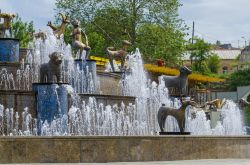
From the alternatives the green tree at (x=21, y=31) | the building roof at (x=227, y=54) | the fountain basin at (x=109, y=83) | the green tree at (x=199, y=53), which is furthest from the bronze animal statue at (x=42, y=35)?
the building roof at (x=227, y=54)

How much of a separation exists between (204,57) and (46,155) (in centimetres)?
7960

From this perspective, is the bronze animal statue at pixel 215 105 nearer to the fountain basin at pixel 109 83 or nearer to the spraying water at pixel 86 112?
the spraying water at pixel 86 112

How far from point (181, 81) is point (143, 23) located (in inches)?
1347

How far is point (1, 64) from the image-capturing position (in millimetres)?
21922

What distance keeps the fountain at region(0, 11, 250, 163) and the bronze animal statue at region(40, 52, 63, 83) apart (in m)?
0.03

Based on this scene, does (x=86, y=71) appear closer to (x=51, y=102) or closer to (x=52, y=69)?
(x=52, y=69)

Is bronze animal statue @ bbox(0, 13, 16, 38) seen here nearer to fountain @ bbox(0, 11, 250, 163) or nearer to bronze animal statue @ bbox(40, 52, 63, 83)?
fountain @ bbox(0, 11, 250, 163)

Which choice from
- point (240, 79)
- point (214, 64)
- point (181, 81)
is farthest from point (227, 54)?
point (181, 81)

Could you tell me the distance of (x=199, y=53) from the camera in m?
91.8

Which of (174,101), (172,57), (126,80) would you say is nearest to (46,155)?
(174,101)

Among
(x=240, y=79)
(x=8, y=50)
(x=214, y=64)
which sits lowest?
(x=8, y=50)

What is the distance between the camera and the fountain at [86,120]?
14.5 meters

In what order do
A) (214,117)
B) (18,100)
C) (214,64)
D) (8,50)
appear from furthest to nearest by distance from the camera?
(214,64), (214,117), (8,50), (18,100)

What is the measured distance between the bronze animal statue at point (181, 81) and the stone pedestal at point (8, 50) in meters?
5.66
